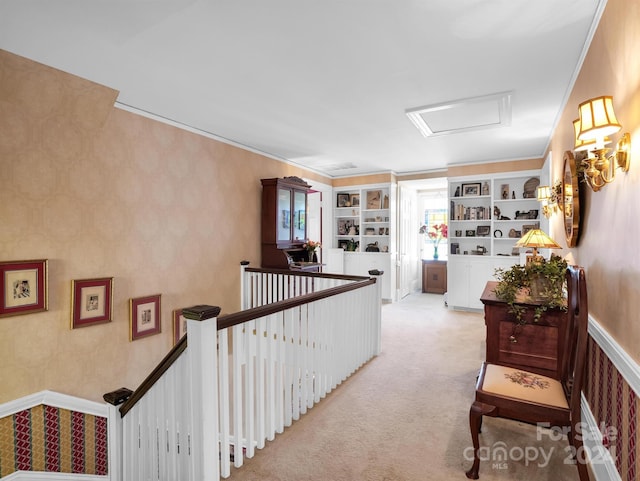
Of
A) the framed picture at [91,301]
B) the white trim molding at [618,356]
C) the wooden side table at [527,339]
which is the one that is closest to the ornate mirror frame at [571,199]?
the wooden side table at [527,339]

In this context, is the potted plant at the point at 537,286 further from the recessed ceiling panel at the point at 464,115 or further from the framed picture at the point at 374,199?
the framed picture at the point at 374,199

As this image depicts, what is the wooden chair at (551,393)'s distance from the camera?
169 cm

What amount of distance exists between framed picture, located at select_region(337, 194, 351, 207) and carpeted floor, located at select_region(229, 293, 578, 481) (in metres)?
4.33

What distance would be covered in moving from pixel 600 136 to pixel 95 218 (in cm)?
370

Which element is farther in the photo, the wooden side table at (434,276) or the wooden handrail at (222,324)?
the wooden side table at (434,276)

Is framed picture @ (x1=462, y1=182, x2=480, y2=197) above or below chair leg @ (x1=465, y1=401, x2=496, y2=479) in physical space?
above

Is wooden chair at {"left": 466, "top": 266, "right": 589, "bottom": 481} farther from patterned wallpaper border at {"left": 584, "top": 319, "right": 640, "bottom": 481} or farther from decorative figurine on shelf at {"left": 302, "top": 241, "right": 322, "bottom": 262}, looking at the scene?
decorative figurine on shelf at {"left": 302, "top": 241, "right": 322, "bottom": 262}

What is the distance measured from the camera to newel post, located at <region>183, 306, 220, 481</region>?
64.0 inches

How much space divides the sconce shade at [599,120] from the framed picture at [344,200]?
572 cm

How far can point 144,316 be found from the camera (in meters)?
3.49

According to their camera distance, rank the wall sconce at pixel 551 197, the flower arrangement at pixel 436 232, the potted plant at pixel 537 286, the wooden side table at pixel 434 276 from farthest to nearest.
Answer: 1. the flower arrangement at pixel 436 232
2. the wooden side table at pixel 434 276
3. the wall sconce at pixel 551 197
4. the potted plant at pixel 537 286

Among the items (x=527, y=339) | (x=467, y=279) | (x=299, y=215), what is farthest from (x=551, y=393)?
(x=467, y=279)

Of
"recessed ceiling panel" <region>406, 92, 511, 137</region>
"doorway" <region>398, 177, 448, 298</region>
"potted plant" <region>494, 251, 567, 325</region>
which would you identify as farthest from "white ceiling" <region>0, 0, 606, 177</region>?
"doorway" <region>398, 177, 448, 298</region>

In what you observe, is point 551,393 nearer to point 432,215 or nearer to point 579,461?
point 579,461
